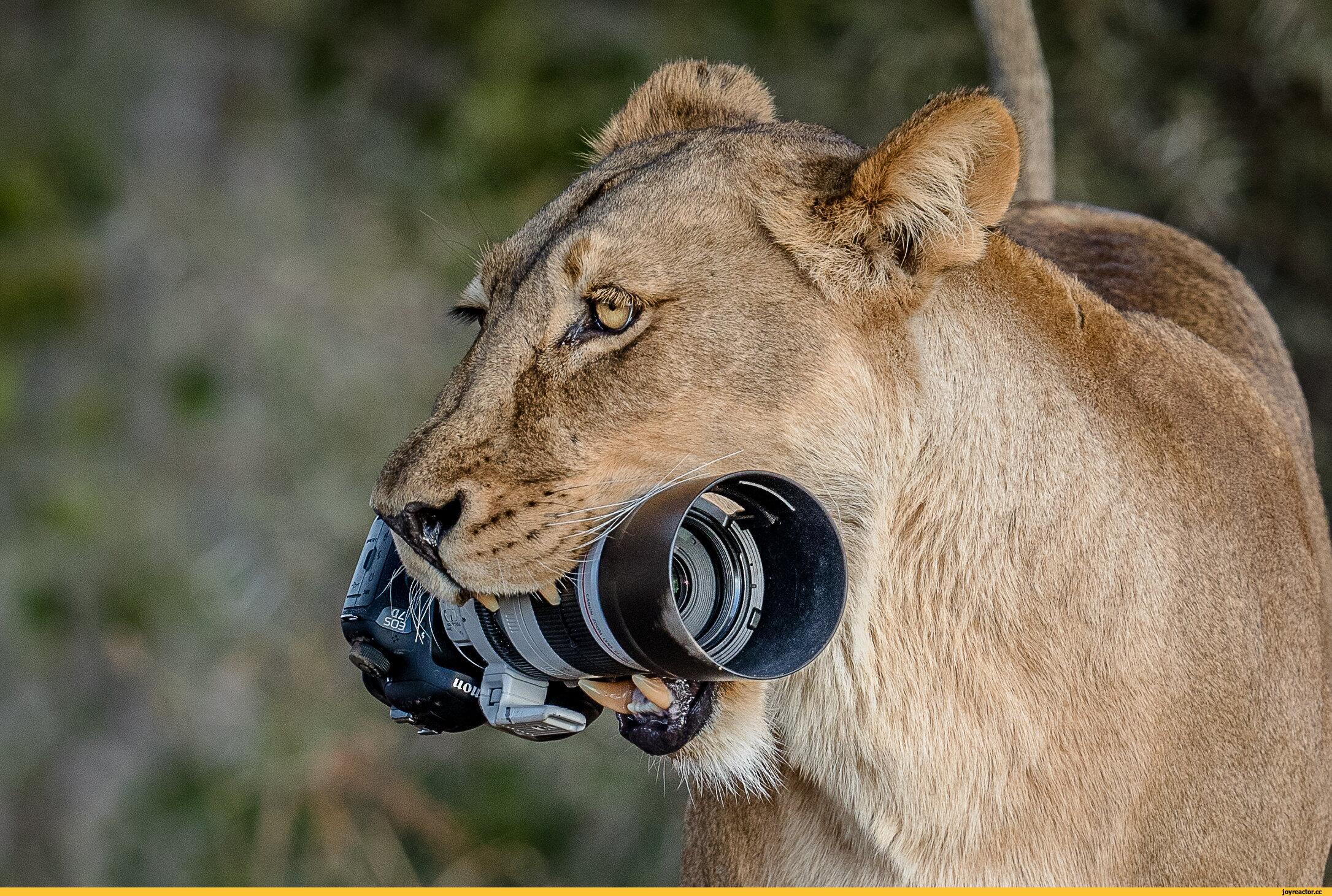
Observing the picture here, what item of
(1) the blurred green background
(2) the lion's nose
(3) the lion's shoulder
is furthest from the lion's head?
(1) the blurred green background

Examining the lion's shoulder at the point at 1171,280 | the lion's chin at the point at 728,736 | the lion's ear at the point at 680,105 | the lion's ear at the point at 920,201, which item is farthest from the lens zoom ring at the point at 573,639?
the lion's shoulder at the point at 1171,280

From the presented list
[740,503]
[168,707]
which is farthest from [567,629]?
[168,707]

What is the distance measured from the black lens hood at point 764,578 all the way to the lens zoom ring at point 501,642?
0.21m

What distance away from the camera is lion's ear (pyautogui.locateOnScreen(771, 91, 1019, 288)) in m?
2.04

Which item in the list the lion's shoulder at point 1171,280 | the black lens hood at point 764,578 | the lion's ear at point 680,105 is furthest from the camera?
the lion's shoulder at point 1171,280

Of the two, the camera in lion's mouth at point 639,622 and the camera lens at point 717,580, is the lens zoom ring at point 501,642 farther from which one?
the camera lens at point 717,580

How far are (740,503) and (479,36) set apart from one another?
627 cm

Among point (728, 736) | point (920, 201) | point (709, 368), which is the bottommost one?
point (728, 736)

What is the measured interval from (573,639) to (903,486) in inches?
20.7

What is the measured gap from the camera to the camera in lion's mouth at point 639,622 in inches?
74.8

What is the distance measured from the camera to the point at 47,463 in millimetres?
8031

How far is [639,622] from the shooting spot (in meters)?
1.87

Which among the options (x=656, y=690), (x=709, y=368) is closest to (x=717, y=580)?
(x=656, y=690)

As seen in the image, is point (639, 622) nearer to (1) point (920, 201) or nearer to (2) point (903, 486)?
(2) point (903, 486)
